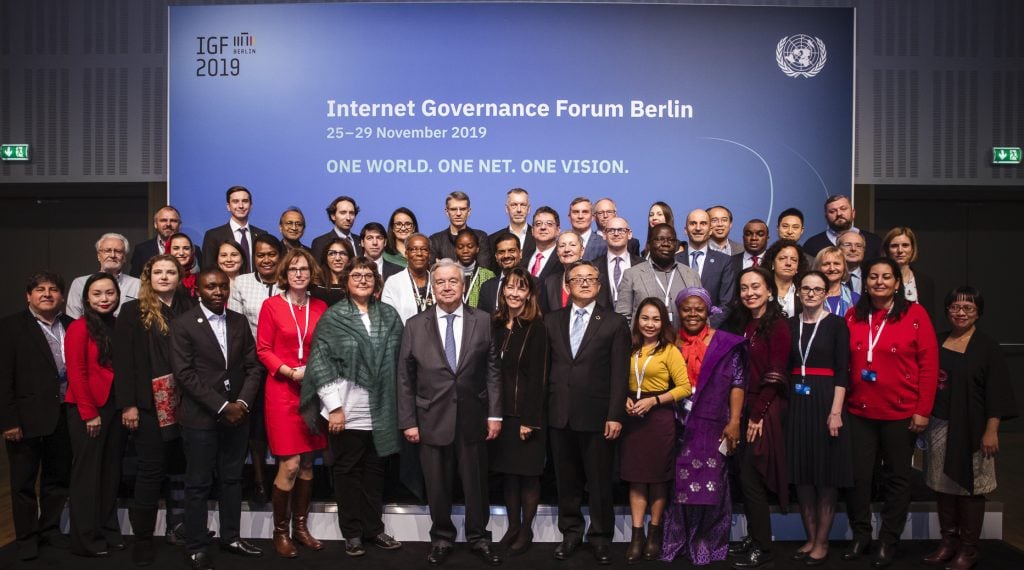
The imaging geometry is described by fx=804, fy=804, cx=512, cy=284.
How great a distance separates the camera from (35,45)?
6.98m

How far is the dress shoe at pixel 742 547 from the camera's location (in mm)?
4212

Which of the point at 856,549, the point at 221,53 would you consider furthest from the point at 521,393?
the point at 221,53

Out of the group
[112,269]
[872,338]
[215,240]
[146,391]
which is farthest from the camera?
[215,240]

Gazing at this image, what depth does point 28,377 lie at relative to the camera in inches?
166

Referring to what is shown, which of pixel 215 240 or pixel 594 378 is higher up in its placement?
pixel 215 240

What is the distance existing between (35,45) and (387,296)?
4.57 metres

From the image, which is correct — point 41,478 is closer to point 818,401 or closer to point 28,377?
point 28,377

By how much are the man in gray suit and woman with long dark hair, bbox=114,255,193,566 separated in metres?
2.48

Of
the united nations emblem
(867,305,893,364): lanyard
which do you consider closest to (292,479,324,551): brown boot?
(867,305,893,364): lanyard

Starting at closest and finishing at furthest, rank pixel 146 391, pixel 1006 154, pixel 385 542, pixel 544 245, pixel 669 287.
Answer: pixel 146 391
pixel 385 542
pixel 669 287
pixel 544 245
pixel 1006 154

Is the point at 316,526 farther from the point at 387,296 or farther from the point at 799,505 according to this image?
the point at 799,505

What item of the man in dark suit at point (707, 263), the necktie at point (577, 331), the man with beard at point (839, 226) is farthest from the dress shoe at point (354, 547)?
the man with beard at point (839, 226)

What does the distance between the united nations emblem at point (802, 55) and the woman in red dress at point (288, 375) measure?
4248 mm

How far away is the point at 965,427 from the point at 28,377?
4881 mm
